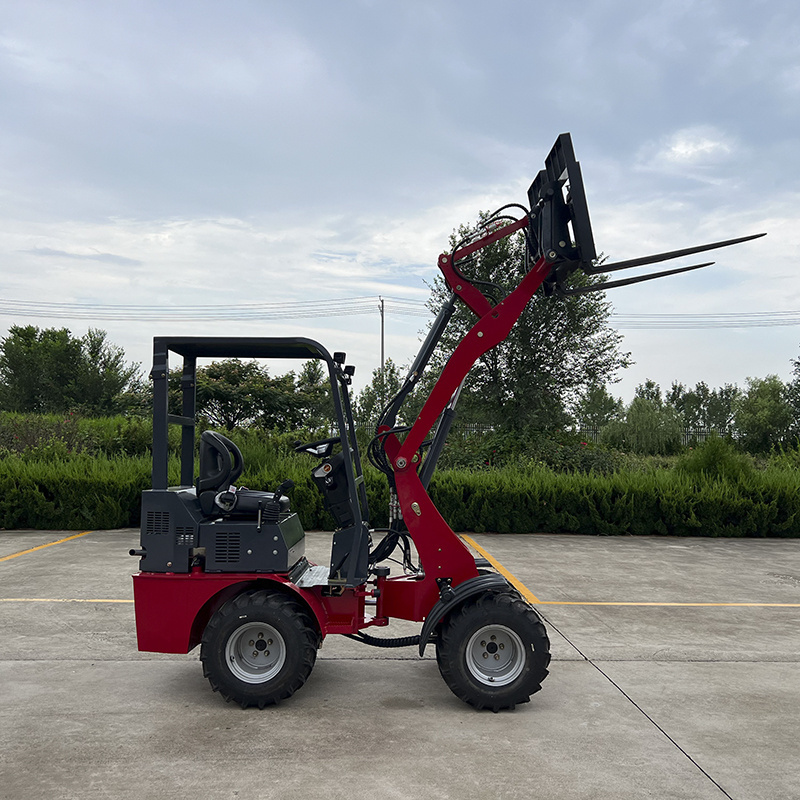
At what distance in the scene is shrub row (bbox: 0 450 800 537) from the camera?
1239cm

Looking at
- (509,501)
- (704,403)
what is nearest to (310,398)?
(509,501)

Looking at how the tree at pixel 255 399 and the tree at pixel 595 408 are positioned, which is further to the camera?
the tree at pixel 255 399

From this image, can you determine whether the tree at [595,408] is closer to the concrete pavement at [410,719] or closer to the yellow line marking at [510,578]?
the yellow line marking at [510,578]

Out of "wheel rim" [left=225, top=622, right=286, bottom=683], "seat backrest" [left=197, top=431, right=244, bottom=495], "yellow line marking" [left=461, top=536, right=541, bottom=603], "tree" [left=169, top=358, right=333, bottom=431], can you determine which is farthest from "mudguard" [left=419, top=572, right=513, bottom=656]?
"tree" [left=169, top=358, right=333, bottom=431]

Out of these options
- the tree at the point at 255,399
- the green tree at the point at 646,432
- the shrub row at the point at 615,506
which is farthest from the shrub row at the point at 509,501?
the green tree at the point at 646,432

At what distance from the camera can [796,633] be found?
6.55 metres

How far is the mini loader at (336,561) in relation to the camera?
178 inches

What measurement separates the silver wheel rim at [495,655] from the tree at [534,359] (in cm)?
1339

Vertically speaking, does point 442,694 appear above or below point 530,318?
below

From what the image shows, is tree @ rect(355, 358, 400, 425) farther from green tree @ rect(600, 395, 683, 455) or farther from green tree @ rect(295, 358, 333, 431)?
green tree @ rect(600, 395, 683, 455)

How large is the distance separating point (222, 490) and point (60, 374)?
129 ft

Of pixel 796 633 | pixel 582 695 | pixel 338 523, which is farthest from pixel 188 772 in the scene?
pixel 796 633

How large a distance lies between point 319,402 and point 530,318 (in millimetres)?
7537

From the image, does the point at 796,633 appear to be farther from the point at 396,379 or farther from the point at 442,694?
the point at 396,379
